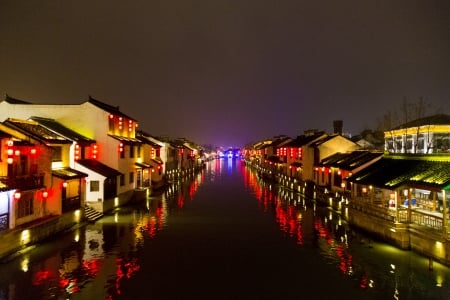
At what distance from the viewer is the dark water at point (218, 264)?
18.6 meters

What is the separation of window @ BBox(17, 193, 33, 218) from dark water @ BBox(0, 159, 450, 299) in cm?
267

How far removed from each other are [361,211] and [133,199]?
1045 inches

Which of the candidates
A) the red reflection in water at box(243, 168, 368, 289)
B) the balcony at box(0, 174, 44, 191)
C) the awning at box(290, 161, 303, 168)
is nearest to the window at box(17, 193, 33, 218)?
the balcony at box(0, 174, 44, 191)

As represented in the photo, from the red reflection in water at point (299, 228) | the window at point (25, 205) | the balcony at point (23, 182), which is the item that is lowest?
the red reflection in water at point (299, 228)

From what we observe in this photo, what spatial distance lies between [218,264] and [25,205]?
1364 centimetres

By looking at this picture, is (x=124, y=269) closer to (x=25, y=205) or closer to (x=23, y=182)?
(x=23, y=182)

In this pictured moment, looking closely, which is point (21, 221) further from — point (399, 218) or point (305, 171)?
point (305, 171)

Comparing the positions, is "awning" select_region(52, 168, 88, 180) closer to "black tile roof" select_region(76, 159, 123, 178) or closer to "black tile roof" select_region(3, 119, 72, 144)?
"black tile roof" select_region(3, 119, 72, 144)

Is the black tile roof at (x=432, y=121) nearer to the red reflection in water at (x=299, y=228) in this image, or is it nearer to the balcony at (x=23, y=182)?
→ the red reflection in water at (x=299, y=228)

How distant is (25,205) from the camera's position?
27.4 m

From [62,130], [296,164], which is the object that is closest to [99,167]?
[62,130]

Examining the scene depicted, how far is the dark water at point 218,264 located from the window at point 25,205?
2.67 meters

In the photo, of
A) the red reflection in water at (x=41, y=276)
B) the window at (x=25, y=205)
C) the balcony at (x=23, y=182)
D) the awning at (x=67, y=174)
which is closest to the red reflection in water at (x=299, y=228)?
the red reflection in water at (x=41, y=276)

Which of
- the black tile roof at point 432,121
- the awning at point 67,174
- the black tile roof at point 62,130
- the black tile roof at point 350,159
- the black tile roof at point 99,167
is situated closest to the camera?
the awning at point 67,174
